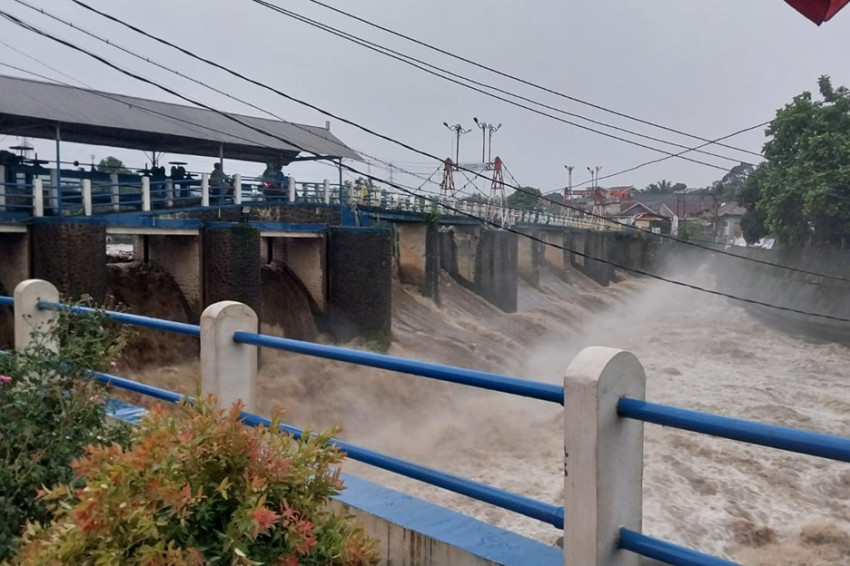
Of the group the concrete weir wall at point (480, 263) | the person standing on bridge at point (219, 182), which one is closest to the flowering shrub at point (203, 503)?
the person standing on bridge at point (219, 182)

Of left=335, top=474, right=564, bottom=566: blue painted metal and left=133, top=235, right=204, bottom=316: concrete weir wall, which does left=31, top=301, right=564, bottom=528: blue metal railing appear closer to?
left=335, top=474, right=564, bottom=566: blue painted metal

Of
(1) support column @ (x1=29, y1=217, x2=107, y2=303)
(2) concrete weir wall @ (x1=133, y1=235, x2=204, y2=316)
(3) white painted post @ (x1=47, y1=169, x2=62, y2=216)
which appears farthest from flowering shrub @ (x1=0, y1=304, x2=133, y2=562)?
(2) concrete weir wall @ (x1=133, y1=235, x2=204, y2=316)

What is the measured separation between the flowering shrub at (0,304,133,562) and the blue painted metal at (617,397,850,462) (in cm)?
210

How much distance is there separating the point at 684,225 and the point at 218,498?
6930 cm

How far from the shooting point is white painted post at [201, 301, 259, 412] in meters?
3.01

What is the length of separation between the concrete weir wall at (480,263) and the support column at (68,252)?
17233 millimetres

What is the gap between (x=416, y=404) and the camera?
16.0 metres

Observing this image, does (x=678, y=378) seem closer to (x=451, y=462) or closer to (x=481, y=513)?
(x=451, y=462)

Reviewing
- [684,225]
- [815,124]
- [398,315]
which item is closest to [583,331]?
[398,315]

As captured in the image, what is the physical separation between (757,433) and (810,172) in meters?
33.0

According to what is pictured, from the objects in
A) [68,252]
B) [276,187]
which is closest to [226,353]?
[68,252]

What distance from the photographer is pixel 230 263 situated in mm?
15547

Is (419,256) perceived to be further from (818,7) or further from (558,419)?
(818,7)

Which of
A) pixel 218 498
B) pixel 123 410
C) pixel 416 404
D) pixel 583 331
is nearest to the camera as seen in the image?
pixel 218 498
